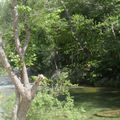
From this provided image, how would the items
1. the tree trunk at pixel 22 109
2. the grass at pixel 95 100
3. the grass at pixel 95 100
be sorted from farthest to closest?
the grass at pixel 95 100 < the grass at pixel 95 100 < the tree trunk at pixel 22 109

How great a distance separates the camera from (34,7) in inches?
305

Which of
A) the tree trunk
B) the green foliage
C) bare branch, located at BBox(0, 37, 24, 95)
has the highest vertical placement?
the green foliage

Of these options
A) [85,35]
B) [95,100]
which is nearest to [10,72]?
[95,100]

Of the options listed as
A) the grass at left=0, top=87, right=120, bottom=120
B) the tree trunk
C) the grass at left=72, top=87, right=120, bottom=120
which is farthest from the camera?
the grass at left=72, top=87, right=120, bottom=120

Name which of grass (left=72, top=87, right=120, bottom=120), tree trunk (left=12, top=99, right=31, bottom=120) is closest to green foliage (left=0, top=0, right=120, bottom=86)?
grass (left=72, top=87, right=120, bottom=120)

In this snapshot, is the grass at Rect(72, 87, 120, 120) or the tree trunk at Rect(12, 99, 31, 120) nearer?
the tree trunk at Rect(12, 99, 31, 120)

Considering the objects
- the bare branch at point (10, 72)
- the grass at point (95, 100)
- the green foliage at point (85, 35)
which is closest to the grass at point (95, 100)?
the grass at point (95, 100)

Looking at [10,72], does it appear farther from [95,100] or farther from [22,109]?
[95,100]

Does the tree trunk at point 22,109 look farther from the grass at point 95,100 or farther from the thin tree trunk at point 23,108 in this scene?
the grass at point 95,100

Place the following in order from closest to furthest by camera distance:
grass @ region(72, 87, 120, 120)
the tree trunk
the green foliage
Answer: the tree trunk < grass @ region(72, 87, 120, 120) < the green foliage

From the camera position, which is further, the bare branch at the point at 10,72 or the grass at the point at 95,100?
the grass at the point at 95,100

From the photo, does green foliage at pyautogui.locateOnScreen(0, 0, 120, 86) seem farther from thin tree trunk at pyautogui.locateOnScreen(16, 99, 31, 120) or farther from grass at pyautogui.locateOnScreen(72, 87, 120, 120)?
thin tree trunk at pyautogui.locateOnScreen(16, 99, 31, 120)

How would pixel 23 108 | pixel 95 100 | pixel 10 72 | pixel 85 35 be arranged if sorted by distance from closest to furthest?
pixel 23 108
pixel 10 72
pixel 95 100
pixel 85 35

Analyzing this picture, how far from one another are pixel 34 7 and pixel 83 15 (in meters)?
20.3
